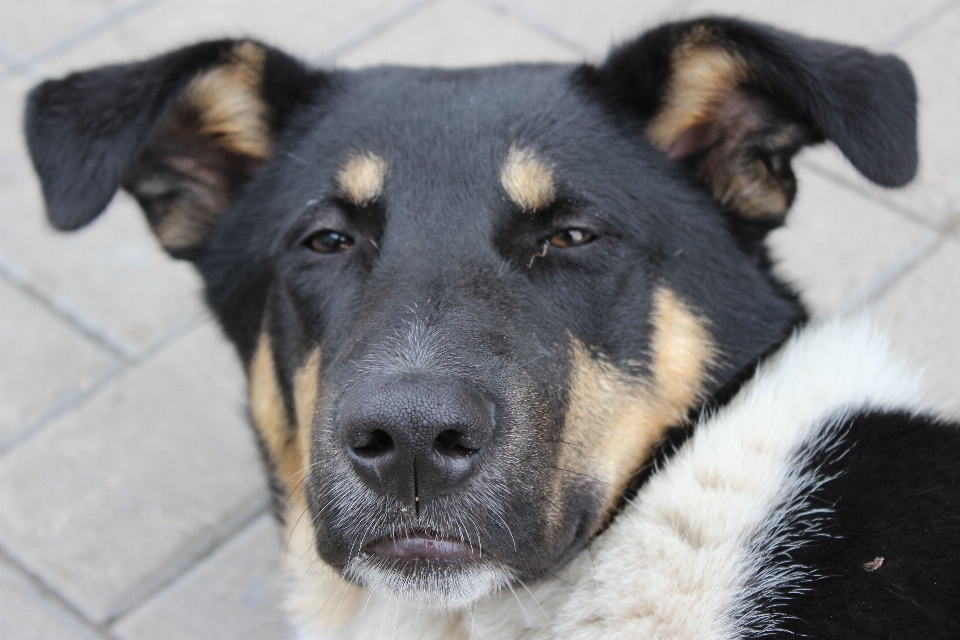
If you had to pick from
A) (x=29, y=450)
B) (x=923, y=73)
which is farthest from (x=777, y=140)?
(x=29, y=450)

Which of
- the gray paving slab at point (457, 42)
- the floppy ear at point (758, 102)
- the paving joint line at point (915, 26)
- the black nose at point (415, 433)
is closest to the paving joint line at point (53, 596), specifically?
the black nose at point (415, 433)

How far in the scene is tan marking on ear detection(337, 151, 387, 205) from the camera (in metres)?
2.79

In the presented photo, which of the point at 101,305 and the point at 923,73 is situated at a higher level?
the point at 923,73

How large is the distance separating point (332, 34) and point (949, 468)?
4.27 m

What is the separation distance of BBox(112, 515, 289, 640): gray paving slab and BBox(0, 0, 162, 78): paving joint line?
10.6ft

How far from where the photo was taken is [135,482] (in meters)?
4.06

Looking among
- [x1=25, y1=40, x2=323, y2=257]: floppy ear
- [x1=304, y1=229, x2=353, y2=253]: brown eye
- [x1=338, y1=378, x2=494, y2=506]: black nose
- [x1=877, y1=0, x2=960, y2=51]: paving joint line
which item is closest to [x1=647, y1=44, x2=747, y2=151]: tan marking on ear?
[x1=304, y1=229, x2=353, y2=253]: brown eye

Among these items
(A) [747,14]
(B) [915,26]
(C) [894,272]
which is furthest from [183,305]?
(B) [915,26]

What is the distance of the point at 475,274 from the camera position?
102 inches

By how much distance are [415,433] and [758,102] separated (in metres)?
1.47

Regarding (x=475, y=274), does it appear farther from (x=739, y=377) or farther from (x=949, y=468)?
(x=949, y=468)

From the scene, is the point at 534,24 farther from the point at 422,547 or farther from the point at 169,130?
the point at 422,547

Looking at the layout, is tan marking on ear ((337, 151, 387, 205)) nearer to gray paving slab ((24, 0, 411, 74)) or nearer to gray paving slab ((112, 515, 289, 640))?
gray paving slab ((112, 515, 289, 640))

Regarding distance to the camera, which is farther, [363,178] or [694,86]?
[694,86]
